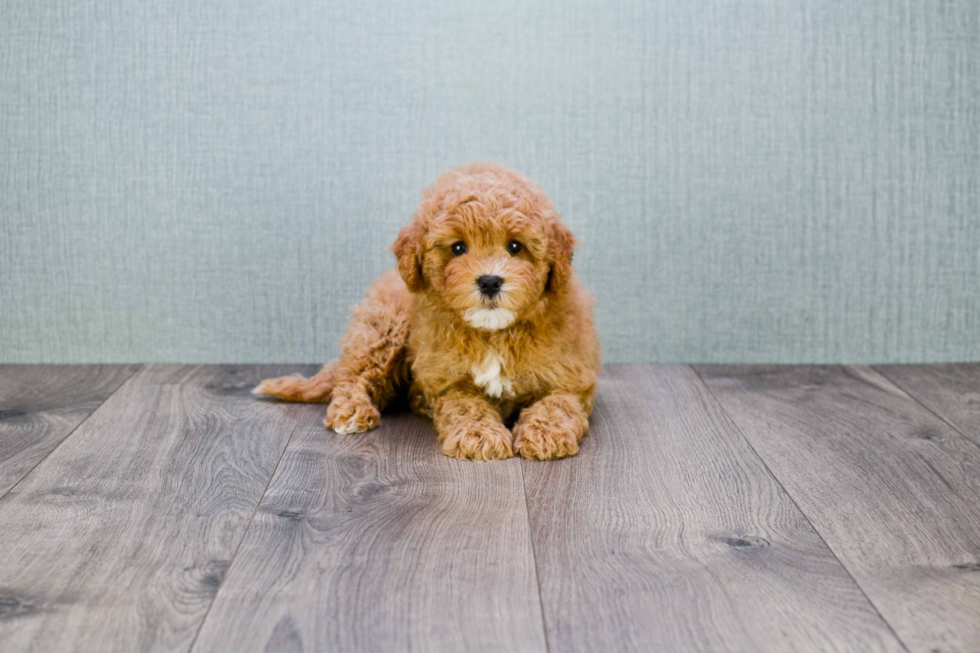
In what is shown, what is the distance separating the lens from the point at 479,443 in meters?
2.31

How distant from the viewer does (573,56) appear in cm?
314

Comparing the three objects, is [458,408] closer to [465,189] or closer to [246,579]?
[465,189]

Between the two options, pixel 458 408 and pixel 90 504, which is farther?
pixel 458 408

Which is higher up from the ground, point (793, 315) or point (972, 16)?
point (972, 16)

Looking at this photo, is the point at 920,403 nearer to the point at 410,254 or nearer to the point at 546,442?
the point at 546,442

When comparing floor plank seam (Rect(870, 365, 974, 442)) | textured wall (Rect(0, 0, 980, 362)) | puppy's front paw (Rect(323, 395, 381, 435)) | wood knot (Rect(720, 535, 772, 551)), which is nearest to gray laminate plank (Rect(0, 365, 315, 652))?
puppy's front paw (Rect(323, 395, 381, 435))

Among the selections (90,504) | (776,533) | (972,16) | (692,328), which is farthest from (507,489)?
(972,16)

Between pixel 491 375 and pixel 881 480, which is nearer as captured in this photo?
pixel 881 480

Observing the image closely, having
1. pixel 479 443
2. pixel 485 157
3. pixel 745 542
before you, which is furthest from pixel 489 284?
→ pixel 485 157

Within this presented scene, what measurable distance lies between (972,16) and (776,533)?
216 centimetres

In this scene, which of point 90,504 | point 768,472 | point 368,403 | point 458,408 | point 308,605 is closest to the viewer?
point 308,605

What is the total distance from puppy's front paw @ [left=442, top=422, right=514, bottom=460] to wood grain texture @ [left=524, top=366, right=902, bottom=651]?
0.11 meters

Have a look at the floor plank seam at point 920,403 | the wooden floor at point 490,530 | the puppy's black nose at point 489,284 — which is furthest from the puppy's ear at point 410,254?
the floor plank seam at point 920,403

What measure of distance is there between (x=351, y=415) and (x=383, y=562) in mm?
846
